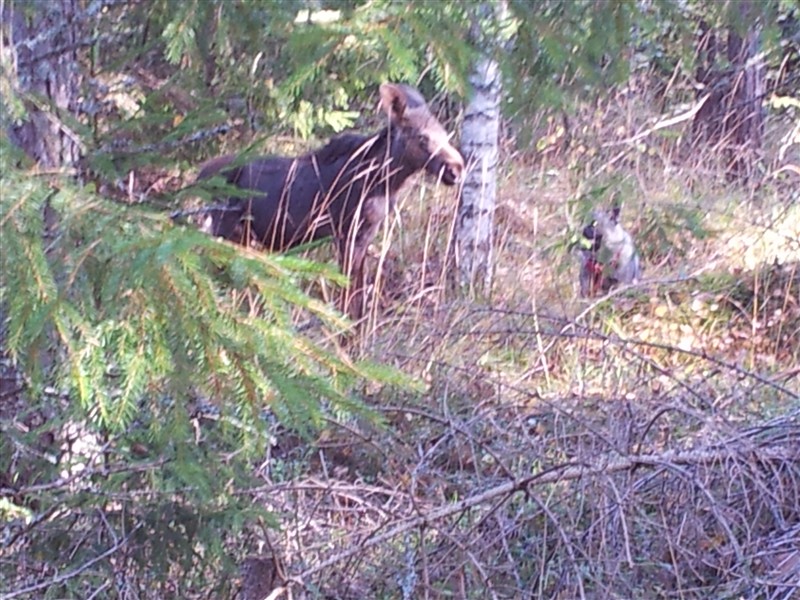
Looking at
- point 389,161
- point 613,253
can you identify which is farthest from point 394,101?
point 613,253

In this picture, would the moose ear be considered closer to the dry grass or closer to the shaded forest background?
the shaded forest background

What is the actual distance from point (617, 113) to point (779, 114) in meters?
2.65

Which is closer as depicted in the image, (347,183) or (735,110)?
(347,183)

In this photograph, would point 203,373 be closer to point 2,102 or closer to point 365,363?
point 365,363

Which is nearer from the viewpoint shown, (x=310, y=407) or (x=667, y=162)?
(x=310, y=407)

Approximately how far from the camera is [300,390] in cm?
231

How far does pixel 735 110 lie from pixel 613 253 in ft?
8.15

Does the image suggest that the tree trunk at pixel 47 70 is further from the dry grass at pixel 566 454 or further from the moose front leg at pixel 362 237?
the moose front leg at pixel 362 237

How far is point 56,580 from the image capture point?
3.08 metres

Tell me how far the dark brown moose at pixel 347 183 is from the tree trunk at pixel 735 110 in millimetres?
2830

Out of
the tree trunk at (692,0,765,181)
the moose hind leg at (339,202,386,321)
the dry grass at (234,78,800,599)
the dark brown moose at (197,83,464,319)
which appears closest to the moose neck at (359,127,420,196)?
the dark brown moose at (197,83,464,319)

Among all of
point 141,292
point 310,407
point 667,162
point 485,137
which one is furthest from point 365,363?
point 667,162

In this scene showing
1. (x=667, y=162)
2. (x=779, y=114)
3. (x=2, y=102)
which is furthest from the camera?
(x=779, y=114)

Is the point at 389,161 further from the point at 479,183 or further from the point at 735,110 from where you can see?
the point at 735,110
